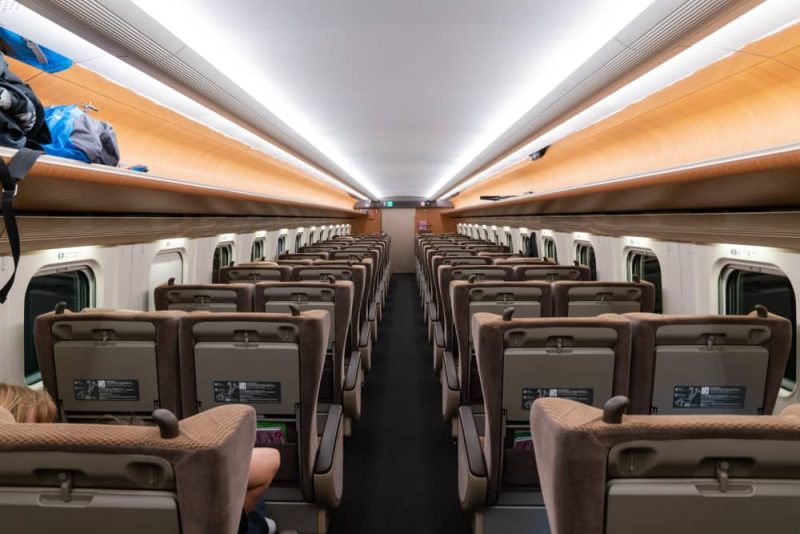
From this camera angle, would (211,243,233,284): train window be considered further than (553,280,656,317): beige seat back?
Yes

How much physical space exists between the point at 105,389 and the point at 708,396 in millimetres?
3215

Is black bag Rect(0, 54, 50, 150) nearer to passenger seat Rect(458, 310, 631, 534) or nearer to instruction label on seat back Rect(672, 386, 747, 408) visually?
passenger seat Rect(458, 310, 631, 534)

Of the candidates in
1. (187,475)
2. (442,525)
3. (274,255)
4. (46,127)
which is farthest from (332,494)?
(274,255)

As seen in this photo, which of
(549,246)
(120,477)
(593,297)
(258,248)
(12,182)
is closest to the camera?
(120,477)

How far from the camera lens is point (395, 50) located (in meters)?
3.44

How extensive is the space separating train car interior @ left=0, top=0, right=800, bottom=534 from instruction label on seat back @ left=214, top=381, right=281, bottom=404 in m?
0.01

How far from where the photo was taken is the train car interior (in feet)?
3.82

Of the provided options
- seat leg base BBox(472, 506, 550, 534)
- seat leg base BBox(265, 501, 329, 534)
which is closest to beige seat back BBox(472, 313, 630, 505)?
seat leg base BBox(472, 506, 550, 534)

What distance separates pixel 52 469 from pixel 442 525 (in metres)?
2.87

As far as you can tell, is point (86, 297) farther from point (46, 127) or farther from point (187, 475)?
point (187, 475)

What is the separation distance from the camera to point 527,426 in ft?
8.38

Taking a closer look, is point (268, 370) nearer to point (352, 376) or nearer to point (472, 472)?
point (472, 472)

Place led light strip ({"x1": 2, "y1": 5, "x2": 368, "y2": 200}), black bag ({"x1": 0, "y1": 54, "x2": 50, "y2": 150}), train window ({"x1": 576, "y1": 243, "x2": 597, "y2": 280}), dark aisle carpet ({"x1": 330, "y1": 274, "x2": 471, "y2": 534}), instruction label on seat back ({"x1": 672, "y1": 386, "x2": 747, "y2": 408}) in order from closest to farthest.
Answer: black bag ({"x1": 0, "y1": 54, "x2": 50, "y2": 150}), led light strip ({"x1": 2, "y1": 5, "x2": 368, "y2": 200}), instruction label on seat back ({"x1": 672, "y1": 386, "x2": 747, "y2": 408}), dark aisle carpet ({"x1": 330, "y1": 274, "x2": 471, "y2": 534}), train window ({"x1": 576, "y1": 243, "x2": 597, "y2": 280})

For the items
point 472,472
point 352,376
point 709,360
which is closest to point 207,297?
point 352,376
